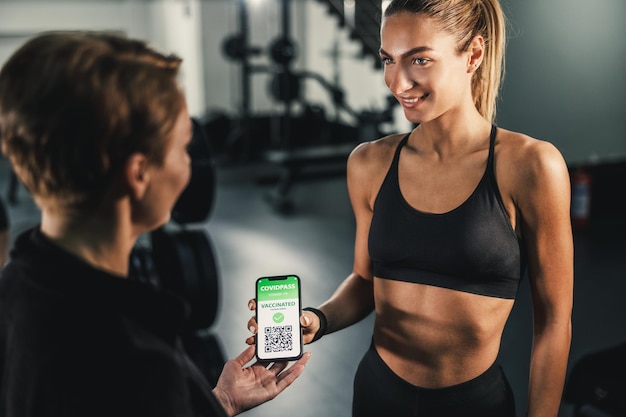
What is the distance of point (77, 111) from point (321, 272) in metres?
3.19

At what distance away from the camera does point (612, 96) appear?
11.7 feet

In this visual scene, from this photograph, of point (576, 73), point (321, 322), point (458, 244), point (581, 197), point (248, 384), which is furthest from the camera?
point (581, 197)

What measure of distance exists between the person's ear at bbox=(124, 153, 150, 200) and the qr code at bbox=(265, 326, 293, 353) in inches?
18.9

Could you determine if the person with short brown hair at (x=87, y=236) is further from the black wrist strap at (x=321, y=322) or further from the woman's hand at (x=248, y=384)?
the black wrist strap at (x=321, y=322)

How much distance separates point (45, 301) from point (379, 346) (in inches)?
29.9

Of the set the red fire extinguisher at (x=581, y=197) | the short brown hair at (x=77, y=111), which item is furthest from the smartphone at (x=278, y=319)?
the red fire extinguisher at (x=581, y=197)

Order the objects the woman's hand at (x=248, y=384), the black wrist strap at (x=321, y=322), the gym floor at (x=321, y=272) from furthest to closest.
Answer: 1. the gym floor at (x=321, y=272)
2. the black wrist strap at (x=321, y=322)
3. the woman's hand at (x=248, y=384)

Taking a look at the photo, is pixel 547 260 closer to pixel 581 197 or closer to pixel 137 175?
pixel 137 175

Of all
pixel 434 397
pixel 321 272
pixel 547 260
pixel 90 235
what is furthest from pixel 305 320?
pixel 321 272

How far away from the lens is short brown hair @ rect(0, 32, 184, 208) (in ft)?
1.82

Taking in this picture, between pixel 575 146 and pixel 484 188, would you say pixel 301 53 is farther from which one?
pixel 484 188

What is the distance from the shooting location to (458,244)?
1.02 meters

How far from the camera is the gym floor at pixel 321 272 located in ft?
7.91

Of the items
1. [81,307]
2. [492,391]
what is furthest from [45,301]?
[492,391]
